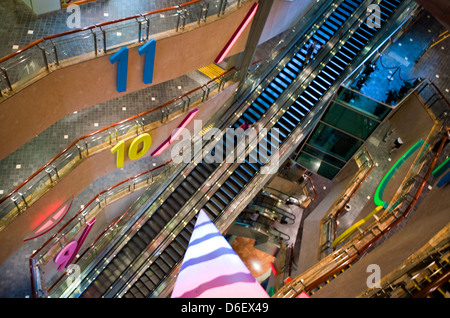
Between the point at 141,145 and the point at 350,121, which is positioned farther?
the point at 350,121

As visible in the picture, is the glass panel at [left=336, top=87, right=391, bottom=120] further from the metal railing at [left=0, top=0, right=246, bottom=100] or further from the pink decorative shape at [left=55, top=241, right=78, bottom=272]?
the pink decorative shape at [left=55, top=241, right=78, bottom=272]

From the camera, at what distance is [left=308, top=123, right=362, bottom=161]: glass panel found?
1603 cm

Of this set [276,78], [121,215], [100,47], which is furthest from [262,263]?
[100,47]

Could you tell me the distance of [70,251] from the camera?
15445 mm

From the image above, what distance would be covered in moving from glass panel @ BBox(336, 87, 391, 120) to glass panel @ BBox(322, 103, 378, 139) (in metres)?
0.21

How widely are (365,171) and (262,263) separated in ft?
29.9

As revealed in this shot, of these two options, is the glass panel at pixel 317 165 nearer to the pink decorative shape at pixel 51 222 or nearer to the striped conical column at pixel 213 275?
the pink decorative shape at pixel 51 222

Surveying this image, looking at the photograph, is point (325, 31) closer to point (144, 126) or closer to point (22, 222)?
point (144, 126)

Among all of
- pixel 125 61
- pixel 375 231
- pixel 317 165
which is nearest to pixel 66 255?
pixel 125 61

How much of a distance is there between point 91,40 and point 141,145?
4.36 meters

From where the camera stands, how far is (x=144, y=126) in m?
14.2

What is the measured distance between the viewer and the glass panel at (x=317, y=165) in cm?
1772

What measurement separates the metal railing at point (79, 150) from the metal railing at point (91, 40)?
8.71 ft

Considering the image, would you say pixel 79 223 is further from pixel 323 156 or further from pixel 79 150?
pixel 323 156
